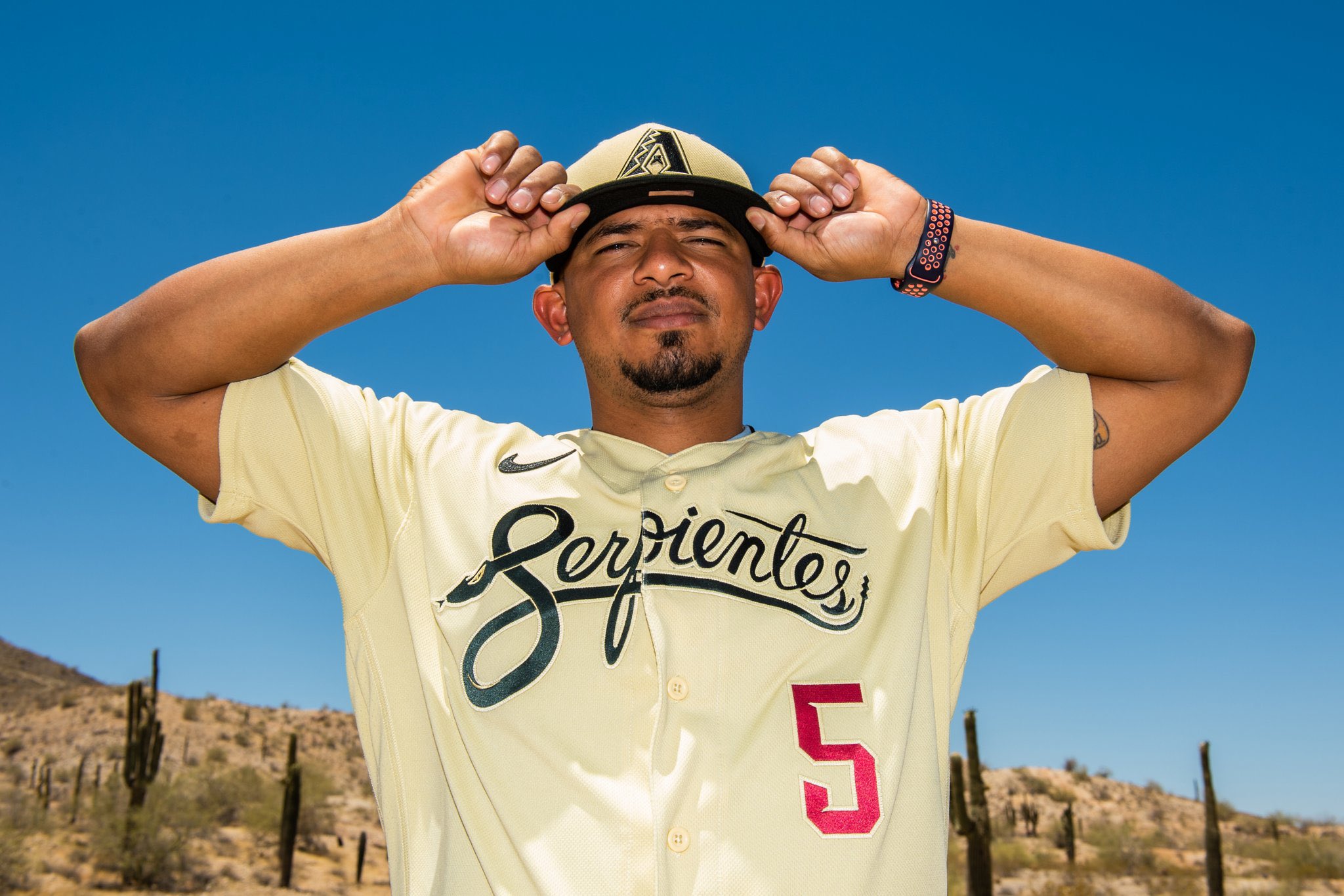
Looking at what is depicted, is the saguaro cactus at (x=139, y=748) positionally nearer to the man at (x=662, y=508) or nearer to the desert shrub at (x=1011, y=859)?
the desert shrub at (x=1011, y=859)

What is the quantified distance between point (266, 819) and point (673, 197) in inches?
1277

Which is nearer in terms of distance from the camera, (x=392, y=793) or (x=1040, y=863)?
(x=392, y=793)

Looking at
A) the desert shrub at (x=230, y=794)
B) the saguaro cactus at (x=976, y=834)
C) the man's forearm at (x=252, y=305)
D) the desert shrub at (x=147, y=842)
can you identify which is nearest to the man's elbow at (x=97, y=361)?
the man's forearm at (x=252, y=305)

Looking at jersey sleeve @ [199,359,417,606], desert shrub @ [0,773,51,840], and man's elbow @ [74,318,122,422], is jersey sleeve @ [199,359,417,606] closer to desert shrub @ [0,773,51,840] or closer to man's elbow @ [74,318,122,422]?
man's elbow @ [74,318,122,422]

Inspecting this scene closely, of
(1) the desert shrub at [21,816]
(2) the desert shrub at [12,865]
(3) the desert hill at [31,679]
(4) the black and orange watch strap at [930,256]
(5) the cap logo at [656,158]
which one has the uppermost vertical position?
(3) the desert hill at [31,679]

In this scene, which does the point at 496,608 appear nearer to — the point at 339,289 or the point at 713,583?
the point at 713,583

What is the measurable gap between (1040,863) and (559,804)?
33.2 meters

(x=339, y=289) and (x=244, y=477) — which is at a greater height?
(x=339, y=289)

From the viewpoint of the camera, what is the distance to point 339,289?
295 centimetres

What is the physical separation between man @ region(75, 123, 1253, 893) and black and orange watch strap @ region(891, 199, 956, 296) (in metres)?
0.01

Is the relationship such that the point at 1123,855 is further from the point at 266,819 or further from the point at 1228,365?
the point at 1228,365

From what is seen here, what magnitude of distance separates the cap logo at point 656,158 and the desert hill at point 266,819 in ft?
42.0

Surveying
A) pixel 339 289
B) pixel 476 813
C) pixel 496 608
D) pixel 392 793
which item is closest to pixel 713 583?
pixel 496 608

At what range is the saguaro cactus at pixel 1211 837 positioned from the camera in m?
22.7
